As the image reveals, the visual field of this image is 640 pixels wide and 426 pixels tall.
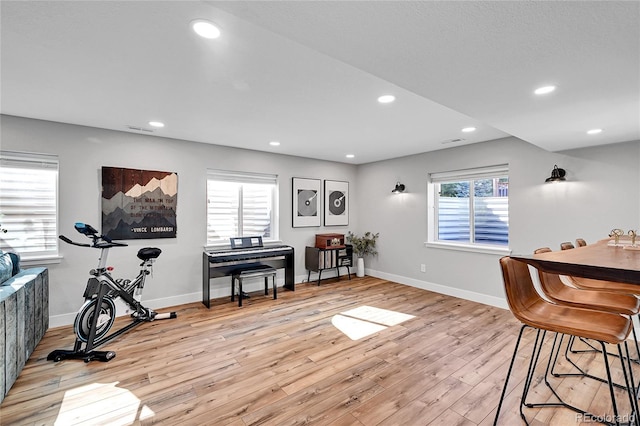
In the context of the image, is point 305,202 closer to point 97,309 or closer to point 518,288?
point 97,309

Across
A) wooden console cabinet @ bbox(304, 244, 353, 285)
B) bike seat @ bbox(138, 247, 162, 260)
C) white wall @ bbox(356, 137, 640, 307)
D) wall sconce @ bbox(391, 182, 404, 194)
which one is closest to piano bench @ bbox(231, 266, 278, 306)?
wooden console cabinet @ bbox(304, 244, 353, 285)

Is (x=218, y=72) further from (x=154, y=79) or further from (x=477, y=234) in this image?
(x=477, y=234)

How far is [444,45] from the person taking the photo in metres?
1.41

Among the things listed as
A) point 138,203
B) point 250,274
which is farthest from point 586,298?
point 138,203

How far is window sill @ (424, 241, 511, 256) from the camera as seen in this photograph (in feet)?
13.7

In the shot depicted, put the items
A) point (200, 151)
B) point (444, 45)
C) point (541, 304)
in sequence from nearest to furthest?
point (444, 45)
point (541, 304)
point (200, 151)

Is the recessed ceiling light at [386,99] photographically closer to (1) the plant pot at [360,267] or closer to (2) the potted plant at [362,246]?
(2) the potted plant at [362,246]

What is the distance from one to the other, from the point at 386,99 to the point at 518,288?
6.08 feet

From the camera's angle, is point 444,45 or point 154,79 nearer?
point 444,45

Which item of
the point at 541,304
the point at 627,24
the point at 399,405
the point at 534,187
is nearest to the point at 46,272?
the point at 399,405

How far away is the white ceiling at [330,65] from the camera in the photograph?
1.22m

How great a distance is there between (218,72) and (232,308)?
3095 millimetres

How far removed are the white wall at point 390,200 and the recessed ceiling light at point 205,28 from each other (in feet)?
9.28

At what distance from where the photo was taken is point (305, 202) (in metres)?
5.57
